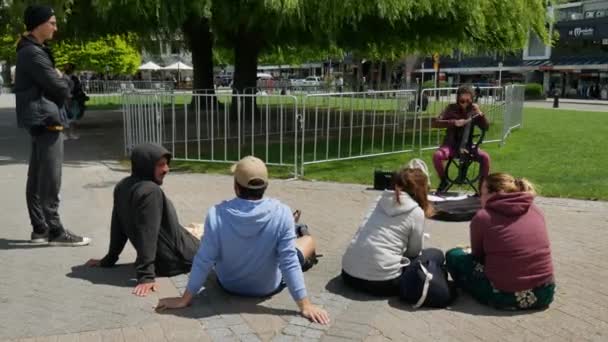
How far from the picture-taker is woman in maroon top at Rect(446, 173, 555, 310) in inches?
166

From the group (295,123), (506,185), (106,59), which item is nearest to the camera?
(506,185)

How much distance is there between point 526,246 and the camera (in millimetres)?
A: 4203

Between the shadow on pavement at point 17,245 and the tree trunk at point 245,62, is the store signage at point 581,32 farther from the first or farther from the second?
the shadow on pavement at point 17,245

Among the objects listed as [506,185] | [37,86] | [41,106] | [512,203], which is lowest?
[512,203]

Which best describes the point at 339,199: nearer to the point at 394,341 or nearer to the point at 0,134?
the point at 394,341

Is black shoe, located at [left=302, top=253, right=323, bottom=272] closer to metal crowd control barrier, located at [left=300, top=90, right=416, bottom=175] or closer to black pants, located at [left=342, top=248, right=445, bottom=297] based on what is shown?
black pants, located at [left=342, top=248, right=445, bottom=297]

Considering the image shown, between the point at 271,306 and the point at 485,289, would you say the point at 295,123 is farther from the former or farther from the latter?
the point at 485,289

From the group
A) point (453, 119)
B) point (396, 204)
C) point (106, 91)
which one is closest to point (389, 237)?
point (396, 204)

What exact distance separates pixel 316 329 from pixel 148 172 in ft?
5.75

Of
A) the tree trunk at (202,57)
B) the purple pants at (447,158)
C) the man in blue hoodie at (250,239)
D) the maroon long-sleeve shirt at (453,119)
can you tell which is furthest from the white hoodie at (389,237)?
the tree trunk at (202,57)

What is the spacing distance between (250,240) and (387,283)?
42.8 inches

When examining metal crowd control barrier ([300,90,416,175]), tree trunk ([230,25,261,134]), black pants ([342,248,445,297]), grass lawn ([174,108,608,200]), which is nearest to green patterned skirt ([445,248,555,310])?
black pants ([342,248,445,297])

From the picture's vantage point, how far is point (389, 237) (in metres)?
4.45

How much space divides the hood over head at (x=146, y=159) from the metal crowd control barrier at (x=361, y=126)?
544cm
